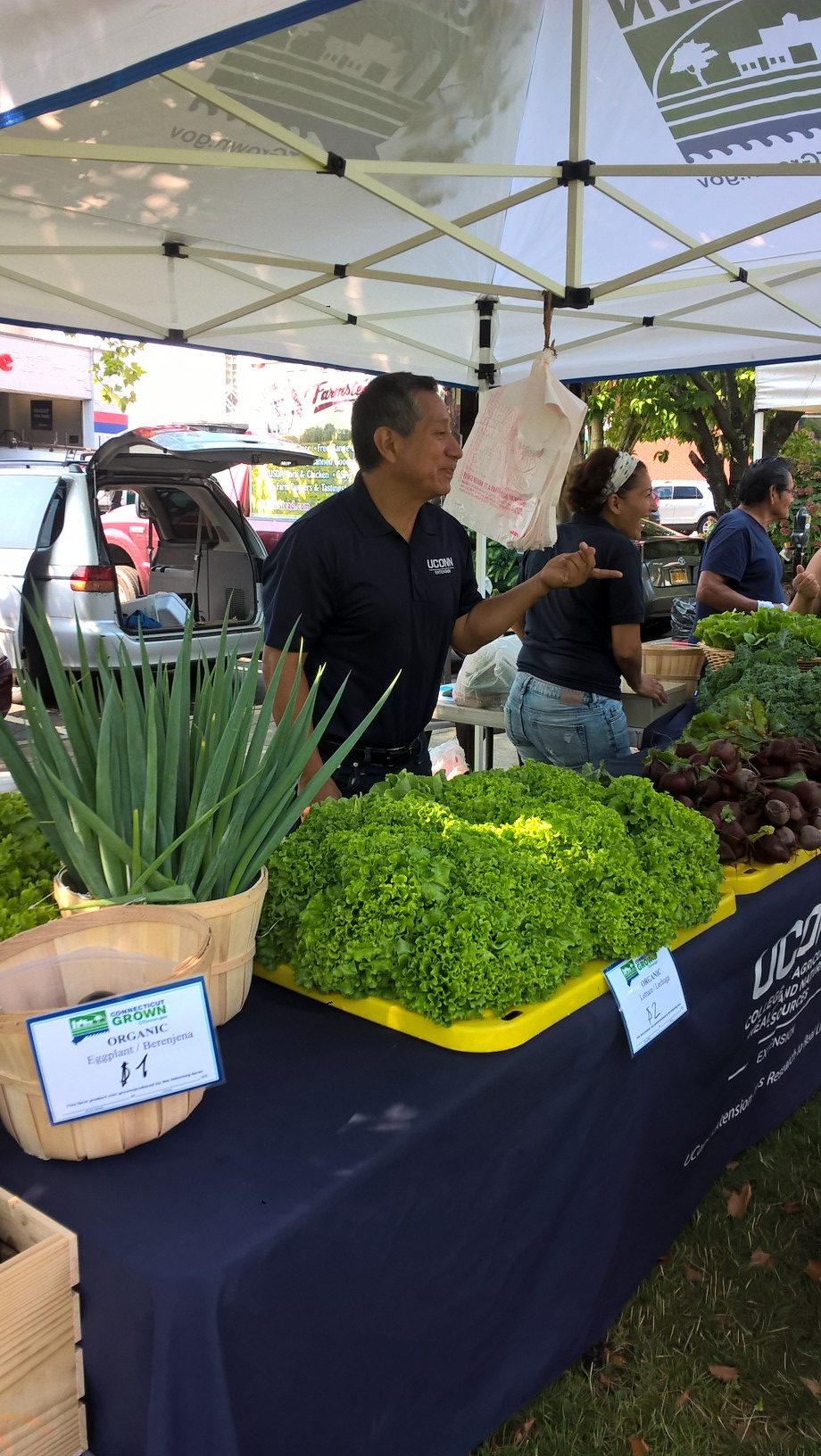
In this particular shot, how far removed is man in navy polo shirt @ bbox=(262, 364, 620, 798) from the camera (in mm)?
2592

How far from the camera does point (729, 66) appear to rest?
346 cm

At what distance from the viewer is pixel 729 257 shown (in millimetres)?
4719

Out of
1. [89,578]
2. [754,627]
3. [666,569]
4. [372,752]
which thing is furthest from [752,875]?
[666,569]

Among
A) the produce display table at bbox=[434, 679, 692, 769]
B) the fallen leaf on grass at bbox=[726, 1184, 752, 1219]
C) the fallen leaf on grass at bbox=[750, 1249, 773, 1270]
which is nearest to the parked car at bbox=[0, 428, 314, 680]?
the produce display table at bbox=[434, 679, 692, 769]

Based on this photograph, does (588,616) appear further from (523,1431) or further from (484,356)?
(484,356)

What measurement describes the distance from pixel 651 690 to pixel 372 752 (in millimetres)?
1526

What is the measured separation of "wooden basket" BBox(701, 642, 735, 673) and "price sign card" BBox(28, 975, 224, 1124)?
2984mm

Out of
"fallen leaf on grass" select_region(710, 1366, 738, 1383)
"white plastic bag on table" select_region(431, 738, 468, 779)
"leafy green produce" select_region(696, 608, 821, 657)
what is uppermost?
"leafy green produce" select_region(696, 608, 821, 657)

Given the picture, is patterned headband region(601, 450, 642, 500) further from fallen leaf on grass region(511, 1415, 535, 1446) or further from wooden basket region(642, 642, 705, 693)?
fallen leaf on grass region(511, 1415, 535, 1446)

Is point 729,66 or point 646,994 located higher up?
point 729,66

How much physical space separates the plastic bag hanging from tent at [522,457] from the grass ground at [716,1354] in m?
2.10

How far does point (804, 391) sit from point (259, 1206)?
25.1ft

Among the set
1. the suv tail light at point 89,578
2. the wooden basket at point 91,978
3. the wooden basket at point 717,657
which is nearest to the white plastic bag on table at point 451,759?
the wooden basket at point 717,657

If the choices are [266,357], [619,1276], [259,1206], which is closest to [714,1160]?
[619,1276]
